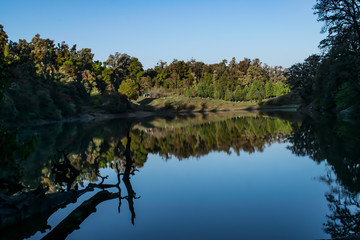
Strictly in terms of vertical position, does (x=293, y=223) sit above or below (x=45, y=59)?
below

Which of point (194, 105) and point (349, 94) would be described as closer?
point (349, 94)

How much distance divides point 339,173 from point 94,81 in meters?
72.5

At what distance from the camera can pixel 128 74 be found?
110375mm

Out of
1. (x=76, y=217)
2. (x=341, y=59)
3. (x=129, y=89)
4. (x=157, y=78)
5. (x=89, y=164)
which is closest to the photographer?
(x=76, y=217)

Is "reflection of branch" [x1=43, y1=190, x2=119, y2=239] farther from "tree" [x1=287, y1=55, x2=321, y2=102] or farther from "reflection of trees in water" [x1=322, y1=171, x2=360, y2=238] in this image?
"tree" [x1=287, y1=55, x2=321, y2=102]

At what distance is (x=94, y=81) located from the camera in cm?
7694

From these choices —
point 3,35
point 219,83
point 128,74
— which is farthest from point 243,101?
point 3,35

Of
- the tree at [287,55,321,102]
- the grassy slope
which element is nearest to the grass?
the grassy slope

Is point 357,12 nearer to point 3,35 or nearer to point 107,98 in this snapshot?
point 107,98

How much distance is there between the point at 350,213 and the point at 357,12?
23.9 metres

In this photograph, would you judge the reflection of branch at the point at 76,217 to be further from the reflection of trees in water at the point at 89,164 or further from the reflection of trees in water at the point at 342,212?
the reflection of trees in water at the point at 342,212

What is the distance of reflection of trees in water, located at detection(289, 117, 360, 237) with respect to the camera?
6.27 metres

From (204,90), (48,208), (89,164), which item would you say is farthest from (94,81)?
(48,208)

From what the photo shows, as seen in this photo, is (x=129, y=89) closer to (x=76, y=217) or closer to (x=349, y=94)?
(x=349, y=94)
